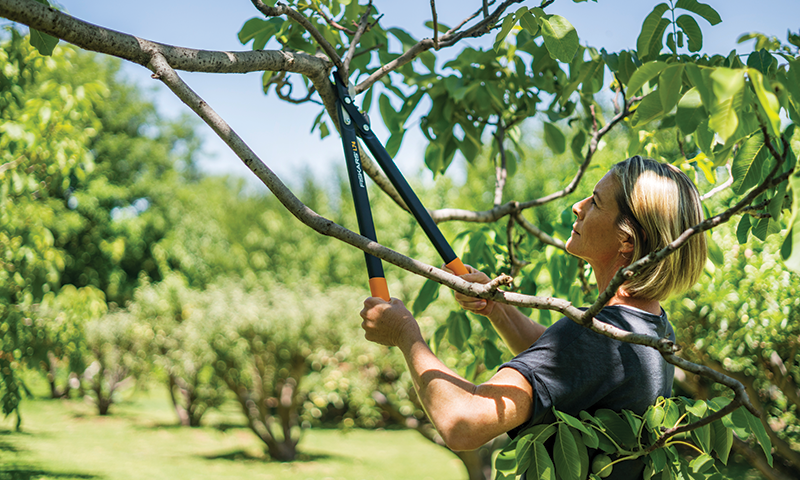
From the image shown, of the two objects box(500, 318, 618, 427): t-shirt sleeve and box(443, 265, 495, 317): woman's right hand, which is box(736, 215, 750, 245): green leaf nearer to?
box(500, 318, 618, 427): t-shirt sleeve

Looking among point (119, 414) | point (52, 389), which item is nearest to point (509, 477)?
point (119, 414)

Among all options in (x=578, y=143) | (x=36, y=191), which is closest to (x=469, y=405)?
(x=578, y=143)

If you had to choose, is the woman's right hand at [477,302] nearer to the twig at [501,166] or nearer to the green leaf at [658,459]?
the green leaf at [658,459]

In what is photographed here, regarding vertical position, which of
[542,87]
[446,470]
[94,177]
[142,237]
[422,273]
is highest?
[94,177]

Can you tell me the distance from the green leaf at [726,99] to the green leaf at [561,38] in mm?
579

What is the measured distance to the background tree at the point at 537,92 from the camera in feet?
3.21

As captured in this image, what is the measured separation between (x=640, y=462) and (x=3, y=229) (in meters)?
4.47

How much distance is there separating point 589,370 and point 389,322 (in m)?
0.49

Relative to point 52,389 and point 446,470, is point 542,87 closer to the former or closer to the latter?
point 446,470

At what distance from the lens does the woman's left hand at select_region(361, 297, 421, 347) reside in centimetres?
138

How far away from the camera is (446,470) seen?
11.2 meters

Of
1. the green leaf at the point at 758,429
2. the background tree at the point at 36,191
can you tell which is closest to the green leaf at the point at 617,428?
the green leaf at the point at 758,429

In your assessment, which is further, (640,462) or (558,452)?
(640,462)

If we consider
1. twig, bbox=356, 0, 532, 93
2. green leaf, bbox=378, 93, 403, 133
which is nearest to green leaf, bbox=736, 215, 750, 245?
twig, bbox=356, 0, 532, 93
